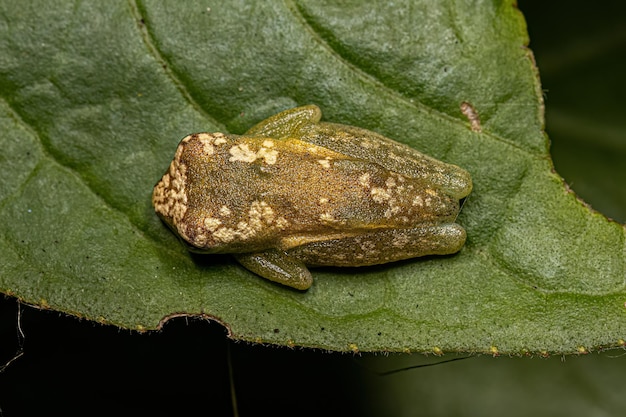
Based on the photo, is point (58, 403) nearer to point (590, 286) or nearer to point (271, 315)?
point (271, 315)

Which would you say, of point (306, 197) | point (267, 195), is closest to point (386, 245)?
point (306, 197)

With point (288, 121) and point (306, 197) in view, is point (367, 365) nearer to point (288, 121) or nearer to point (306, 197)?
point (306, 197)

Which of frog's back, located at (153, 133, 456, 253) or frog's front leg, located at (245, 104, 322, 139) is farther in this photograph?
frog's front leg, located at (245, 104, 322, 139)

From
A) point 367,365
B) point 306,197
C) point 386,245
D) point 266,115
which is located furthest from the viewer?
point 367,365

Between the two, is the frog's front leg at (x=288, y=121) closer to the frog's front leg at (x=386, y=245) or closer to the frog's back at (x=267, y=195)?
the frog's back at (x=267, y=195)

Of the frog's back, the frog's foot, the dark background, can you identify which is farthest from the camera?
the dark background

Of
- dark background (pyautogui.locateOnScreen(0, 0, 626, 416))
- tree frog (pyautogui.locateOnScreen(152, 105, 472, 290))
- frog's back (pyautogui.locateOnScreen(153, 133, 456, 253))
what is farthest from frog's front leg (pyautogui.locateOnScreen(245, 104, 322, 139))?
dark background (pyautogui.locateOnScreen(0, 0, 626, 416))

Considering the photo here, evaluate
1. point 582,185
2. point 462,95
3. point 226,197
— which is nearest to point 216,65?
point 226,197

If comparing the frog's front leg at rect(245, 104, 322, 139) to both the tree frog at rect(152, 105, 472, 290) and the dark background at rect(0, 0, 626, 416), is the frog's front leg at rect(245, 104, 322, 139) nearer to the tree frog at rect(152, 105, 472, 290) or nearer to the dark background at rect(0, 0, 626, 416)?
the tree frog at rect(152, 105, 472, 290)
